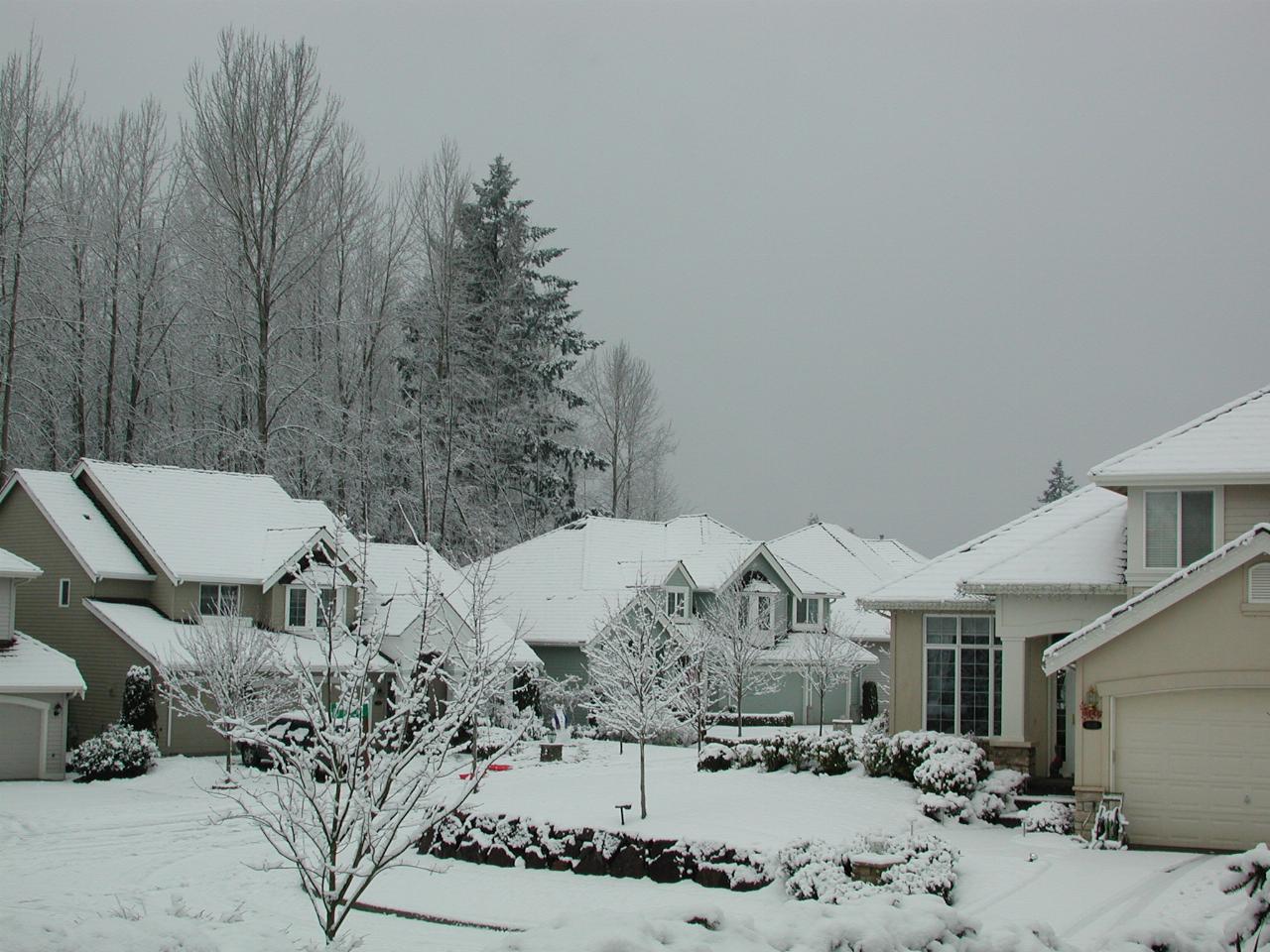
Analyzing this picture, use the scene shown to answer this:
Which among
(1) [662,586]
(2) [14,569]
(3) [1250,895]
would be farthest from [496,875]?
(1) [662,586]

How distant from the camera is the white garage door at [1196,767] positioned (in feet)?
59.0

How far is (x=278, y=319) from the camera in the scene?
46344 mm

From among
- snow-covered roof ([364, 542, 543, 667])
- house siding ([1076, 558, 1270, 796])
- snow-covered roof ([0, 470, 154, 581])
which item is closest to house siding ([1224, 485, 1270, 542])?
house siding ([1076, 558, 1270, 796])

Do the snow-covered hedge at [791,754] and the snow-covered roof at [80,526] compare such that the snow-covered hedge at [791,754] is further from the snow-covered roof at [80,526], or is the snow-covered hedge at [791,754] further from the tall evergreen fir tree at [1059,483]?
the tall evergreen fir tree at [1059,483]

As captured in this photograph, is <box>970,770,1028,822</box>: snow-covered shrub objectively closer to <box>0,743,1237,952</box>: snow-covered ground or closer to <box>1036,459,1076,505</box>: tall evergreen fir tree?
<box>0,743,1237,952</box>: snow-covered ground

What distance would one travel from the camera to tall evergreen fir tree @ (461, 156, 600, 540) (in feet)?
165

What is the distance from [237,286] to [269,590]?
540 inches

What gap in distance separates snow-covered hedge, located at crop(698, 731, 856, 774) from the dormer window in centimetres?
1746

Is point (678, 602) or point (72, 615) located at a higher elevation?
point (678, 602)

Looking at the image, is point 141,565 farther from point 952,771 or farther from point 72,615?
point 952,771

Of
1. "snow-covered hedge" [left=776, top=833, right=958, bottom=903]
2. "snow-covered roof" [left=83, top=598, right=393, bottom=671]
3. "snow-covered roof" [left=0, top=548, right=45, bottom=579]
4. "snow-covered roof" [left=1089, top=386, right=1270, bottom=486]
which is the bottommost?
"snow-covered hedge" [left=776, top=833, right=958, bottom=903]

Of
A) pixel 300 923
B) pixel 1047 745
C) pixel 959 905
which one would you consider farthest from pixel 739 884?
pixel 1047 745

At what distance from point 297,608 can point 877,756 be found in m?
18.2

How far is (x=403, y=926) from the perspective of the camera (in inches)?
613
